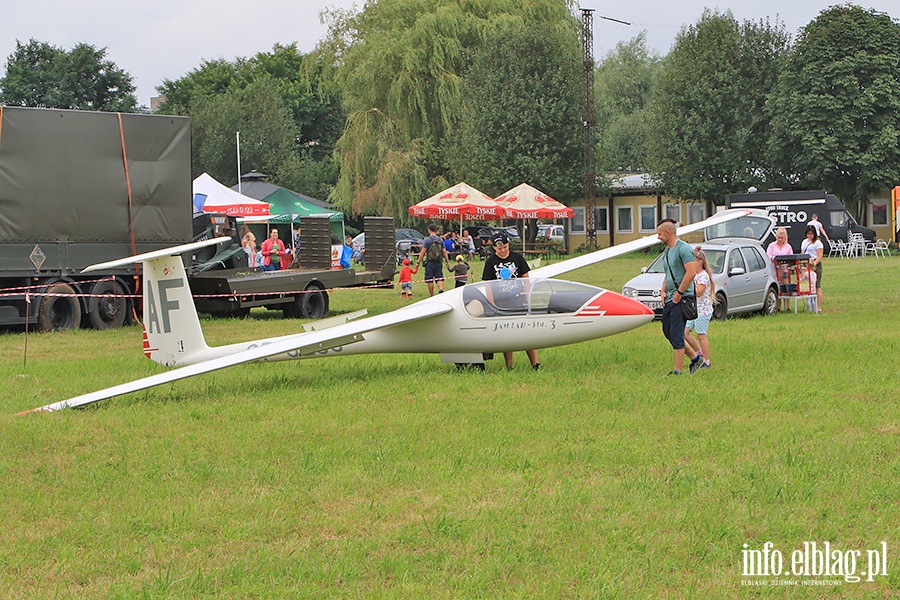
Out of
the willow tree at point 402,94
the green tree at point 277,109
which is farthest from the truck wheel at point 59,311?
the green tree at point 277,109

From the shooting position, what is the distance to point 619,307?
1256 cm

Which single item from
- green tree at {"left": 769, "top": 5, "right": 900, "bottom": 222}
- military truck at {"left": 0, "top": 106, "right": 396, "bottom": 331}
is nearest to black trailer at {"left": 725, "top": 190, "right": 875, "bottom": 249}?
green tree at {"left": 769, "top": 5, "right": 900, "bottom": 222}

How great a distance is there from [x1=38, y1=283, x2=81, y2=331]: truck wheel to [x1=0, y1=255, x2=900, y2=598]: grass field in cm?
651

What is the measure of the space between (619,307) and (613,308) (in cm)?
7

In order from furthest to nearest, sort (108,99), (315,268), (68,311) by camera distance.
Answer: (108,99) < (315,268) < (68,311)

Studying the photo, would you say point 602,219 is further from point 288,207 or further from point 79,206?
point 79,206

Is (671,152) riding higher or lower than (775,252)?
higher

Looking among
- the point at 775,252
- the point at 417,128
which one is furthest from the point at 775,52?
the point at 775,252

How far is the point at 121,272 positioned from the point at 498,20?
3743 cm

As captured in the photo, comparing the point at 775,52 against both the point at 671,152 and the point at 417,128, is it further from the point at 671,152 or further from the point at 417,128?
the point at 417,128

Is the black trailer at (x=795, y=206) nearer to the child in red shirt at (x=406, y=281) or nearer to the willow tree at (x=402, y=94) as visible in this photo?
the willow tree at (x=402, y=94)

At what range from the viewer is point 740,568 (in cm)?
565

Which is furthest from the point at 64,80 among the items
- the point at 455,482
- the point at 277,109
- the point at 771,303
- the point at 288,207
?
the point at 455,482

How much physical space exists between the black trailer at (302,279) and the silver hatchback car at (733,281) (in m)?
6.91
